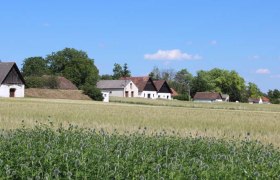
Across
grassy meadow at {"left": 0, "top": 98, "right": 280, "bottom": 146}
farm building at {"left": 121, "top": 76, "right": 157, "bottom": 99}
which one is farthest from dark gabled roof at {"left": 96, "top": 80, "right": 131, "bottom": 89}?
grassy meadow at {"left": 0, "top": 98, "right": 280, "bottom": 146}

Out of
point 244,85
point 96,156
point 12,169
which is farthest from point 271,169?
point 244,85

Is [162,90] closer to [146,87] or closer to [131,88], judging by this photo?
[146,87]

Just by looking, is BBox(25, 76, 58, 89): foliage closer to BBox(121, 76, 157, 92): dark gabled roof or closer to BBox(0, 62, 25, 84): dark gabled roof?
BBox(0, 62, 25, 84): dark gabled roof

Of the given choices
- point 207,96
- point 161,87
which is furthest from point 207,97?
point 161,87

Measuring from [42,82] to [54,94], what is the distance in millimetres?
8830

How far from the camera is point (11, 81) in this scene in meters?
80.4

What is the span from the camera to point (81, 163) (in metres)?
7.34

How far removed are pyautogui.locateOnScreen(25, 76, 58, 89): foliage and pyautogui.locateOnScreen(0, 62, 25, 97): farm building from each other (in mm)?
8650

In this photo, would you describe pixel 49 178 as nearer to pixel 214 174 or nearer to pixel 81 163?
pixel 81 163

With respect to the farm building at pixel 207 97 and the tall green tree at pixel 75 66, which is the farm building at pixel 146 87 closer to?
the tall green tree at pixel 75 66

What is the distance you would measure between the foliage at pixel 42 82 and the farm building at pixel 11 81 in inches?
341

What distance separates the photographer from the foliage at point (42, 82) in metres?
91.1

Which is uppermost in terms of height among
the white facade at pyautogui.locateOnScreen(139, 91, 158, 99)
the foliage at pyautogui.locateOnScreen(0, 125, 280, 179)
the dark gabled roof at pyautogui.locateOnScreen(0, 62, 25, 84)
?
the dark gabled roof at pyautogui.locateOnScreen(0, 62, 25, 84)

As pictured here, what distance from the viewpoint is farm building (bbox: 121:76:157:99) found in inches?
4973
